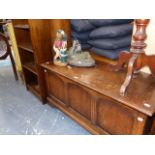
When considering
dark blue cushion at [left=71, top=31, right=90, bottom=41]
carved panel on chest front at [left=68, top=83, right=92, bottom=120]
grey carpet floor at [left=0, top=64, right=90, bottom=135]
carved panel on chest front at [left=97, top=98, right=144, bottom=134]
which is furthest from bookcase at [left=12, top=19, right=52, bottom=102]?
carved panel on chest front at [left=97, top=98, right=144, bottom=134]

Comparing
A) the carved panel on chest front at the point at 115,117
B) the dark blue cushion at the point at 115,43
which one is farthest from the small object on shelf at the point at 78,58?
the carved panel on chest front at the point at 115,117

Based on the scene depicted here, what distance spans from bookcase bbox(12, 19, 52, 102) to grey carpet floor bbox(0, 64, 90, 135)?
148 millimetres

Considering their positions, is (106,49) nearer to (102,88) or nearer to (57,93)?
(102,88)

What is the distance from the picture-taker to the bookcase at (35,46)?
1.61 meters

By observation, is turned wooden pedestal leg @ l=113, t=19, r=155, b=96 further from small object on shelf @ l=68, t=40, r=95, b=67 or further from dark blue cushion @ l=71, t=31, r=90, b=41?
dark blue cushion @ l=71, t=31, r=90, b=41

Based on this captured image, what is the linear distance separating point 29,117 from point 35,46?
2.69ft

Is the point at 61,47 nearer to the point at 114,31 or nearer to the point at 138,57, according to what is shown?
the point at 114,31

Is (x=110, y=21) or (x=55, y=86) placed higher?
(x=110, y=21)

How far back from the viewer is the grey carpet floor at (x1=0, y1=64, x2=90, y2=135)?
1.57 m

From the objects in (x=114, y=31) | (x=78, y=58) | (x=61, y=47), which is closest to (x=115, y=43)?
(x=114, y=31)

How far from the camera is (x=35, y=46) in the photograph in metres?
1.66
